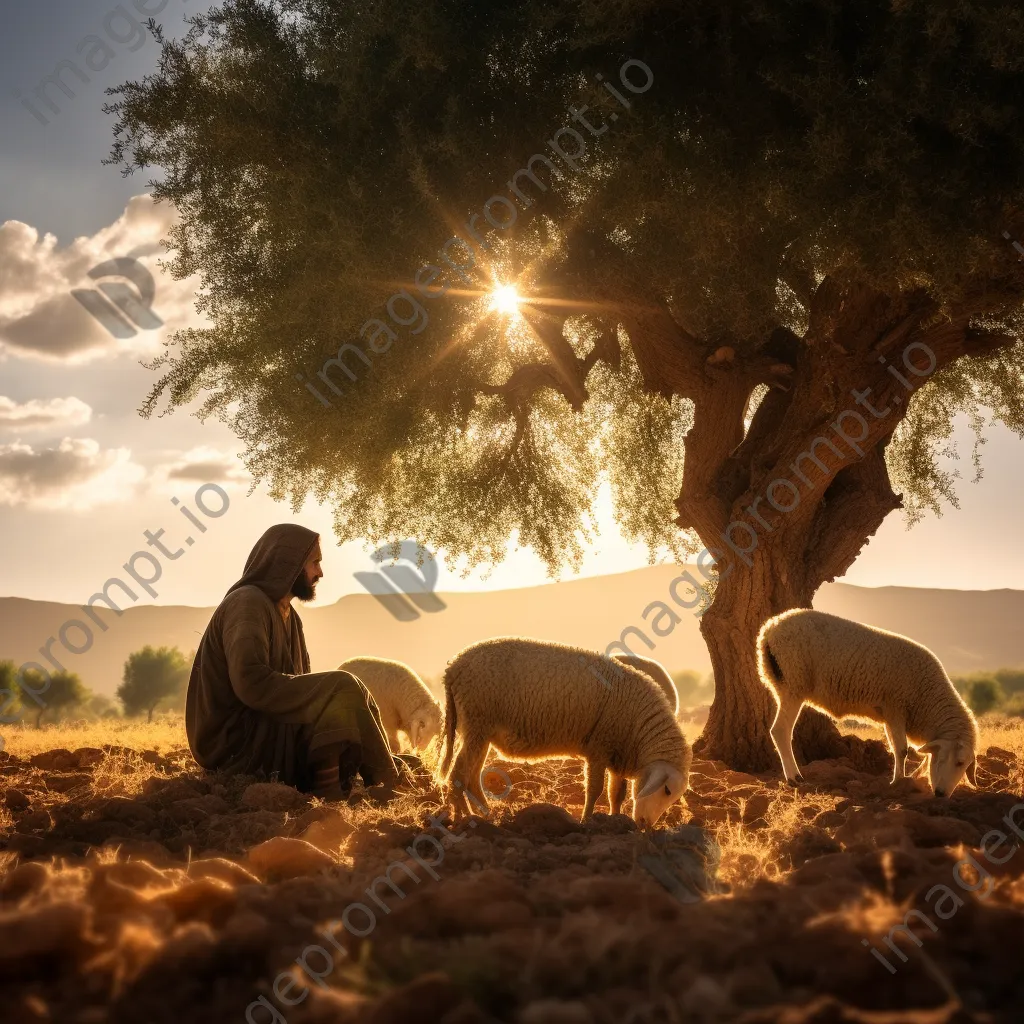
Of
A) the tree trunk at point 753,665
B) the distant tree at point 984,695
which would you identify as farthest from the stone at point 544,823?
the distant tree at point 984,695

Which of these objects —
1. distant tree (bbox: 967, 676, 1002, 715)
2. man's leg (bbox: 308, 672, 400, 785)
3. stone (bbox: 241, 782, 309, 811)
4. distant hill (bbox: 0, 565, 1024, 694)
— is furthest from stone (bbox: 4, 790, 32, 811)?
distant hill (bbox: 0, 565, 1024, 694)

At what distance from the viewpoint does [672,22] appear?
859 cm

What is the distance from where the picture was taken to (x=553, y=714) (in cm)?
737

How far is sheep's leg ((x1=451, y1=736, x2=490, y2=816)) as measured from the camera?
6.98m

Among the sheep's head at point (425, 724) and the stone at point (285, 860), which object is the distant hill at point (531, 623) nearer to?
the sheep's head at point (425, 724)

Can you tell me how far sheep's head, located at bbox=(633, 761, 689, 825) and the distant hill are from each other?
112m

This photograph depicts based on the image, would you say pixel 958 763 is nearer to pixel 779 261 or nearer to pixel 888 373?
pixel 888 373

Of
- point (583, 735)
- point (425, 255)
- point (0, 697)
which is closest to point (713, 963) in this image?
point (583, 735)

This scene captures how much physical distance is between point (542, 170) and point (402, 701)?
6768 mm

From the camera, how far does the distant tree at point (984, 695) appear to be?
116ft

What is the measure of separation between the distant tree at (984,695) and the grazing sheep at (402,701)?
3018cm

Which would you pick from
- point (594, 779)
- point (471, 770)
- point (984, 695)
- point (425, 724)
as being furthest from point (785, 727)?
point (984, 695)

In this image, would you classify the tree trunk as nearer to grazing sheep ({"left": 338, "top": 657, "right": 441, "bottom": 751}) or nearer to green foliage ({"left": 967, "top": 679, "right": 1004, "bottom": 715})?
grazing sheep ({"left": 338, "top": 657, "right": 441, "bottom": 751})

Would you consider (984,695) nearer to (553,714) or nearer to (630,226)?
(630,226)
